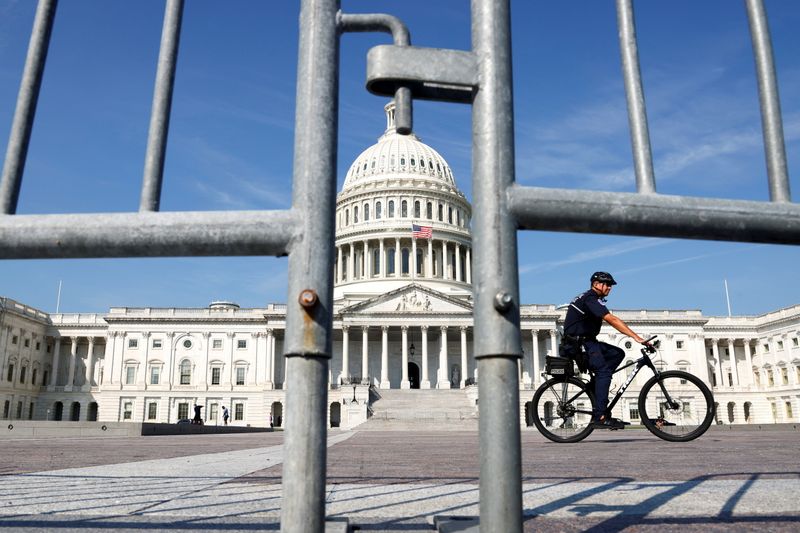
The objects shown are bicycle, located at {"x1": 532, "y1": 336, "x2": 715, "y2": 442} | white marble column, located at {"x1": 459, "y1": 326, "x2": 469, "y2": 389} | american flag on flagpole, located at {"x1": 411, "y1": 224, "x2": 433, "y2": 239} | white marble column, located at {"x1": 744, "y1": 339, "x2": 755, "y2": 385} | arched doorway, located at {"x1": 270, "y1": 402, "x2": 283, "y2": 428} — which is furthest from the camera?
white marble column, located at {"x1": 744, "y1": 339, "x2": 755, "y2": 385}

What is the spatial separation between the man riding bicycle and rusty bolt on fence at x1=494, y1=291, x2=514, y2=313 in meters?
4.31

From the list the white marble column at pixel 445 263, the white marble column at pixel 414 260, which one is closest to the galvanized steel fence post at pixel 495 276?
the white marble column at pixel 414 260

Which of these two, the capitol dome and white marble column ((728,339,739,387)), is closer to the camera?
the capitol dome

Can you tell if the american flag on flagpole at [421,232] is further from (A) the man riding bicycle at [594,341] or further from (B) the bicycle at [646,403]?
(A) the man riding bicycle at [594,341]

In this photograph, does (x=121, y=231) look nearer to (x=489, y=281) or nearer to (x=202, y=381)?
(x=489, y=281)

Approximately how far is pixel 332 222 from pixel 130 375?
8641 centimetres

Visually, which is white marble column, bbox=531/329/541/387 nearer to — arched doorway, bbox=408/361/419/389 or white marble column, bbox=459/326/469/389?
white marble column, bbox=459/326/469/389

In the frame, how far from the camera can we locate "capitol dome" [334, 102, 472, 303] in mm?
85125

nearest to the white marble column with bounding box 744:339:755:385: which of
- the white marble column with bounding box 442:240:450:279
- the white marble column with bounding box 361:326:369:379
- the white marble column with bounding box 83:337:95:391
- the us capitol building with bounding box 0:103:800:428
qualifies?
the us capitol building with bounding box 0:103:800:428

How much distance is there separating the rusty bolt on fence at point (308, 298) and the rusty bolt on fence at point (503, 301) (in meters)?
0.48

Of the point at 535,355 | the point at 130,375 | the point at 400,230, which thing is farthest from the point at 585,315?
the point at 130,375

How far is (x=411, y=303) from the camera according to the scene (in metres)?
74.4

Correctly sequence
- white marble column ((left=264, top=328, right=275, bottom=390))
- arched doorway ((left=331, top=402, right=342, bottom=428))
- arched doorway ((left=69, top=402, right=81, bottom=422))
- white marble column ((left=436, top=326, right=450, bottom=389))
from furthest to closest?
arched doorway ((left=69, top=402, right=81, bottom=422)) → white marble column ((left=264, top=328, right=275, bottom=390)) → arched doorway ((left=331, top=402, right=342, bottom=428)) → white marble column ((left=436, top=326, right=450, bottom=389))

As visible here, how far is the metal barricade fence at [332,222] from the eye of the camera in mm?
1787
